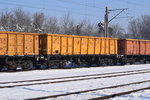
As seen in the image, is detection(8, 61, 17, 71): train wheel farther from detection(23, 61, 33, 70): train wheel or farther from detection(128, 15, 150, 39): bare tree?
detection(128, 15, 150, 39): bare tree

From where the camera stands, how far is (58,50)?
26.6 m

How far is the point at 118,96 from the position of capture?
1027 cm

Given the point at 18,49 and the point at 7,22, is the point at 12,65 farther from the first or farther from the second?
the point at 7,22

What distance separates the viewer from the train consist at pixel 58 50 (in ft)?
75.9

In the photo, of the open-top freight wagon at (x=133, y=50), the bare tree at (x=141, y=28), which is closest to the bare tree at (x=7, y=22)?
the open-top freight wagon at (x=133, y=50)

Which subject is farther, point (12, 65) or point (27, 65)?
point (27, 65)

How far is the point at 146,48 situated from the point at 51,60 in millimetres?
17854

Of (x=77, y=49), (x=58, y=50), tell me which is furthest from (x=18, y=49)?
(x=77, y=49)

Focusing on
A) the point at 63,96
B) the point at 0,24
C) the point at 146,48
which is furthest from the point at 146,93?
the point at 0,24

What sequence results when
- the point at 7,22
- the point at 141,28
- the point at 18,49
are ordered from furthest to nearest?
the point at 141,28 → the point at 7,22 → the point at 18,49

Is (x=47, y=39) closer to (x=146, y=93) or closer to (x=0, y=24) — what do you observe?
(x=146, y=93)

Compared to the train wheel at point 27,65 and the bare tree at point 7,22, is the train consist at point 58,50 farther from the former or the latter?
the bare tree at point 7,22

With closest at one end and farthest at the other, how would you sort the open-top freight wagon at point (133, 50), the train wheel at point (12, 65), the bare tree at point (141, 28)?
the train wheel at point (12, 65)
the open-top freight wagon at point (133, 50)
the bare tree at point (141, 28)

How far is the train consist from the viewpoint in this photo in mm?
23125
